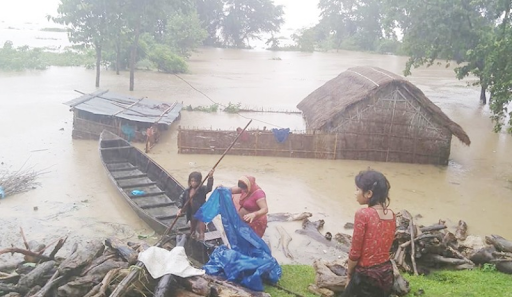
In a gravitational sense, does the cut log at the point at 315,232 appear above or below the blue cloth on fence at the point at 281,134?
below

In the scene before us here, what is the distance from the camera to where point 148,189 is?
952cm

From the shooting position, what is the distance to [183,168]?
11711 millimetres

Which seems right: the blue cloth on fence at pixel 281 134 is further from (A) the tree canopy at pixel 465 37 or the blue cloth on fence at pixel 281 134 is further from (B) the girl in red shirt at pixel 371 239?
(B) the girl in red shirt at pixel 371 239

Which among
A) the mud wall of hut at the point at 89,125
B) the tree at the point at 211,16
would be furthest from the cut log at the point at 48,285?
the tree at the point at 211,16

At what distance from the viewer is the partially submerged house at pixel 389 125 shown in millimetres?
12180

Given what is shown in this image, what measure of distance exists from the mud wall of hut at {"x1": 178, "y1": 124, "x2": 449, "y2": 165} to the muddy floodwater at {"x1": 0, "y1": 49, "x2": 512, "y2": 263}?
241 mm

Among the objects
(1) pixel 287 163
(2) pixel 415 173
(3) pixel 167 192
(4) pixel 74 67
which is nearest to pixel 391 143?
(2) pixel 415 173

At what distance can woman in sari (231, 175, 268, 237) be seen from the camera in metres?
5.52

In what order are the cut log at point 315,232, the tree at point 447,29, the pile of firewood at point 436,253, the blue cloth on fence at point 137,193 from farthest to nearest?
the tree at point 447,29, the blue cloth on fence at point 137,193, the cut log at point 315,232, the pile of firewood at point 436,253

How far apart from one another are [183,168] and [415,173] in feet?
20.0

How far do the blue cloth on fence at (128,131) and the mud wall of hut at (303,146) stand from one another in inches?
70.9

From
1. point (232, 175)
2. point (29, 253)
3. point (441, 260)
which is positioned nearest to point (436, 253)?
point (441, 260)

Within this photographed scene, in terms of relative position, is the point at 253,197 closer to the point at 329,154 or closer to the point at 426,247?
the point at 426,247

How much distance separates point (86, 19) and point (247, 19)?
100ft
